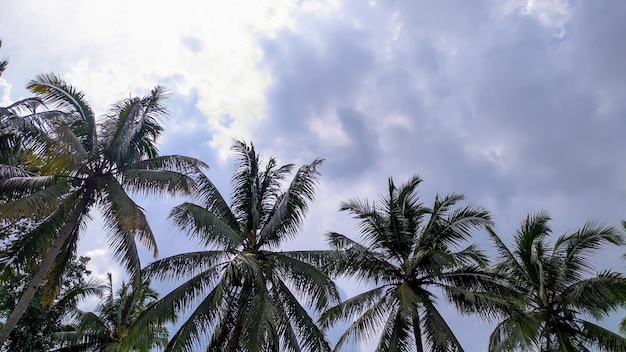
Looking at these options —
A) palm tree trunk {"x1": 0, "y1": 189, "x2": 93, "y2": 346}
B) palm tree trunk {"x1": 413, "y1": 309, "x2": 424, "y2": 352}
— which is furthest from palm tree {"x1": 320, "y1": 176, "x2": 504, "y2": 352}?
palm tree trunk {"x1": 0, "y1": 189, "x2": 93, "y2": 346}

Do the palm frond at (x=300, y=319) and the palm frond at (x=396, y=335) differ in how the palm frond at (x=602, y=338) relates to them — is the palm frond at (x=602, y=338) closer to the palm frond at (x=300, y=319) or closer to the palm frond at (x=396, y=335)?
the palm frond at (x=396, y=335)

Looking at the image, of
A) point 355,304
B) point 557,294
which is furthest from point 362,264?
point 557,294

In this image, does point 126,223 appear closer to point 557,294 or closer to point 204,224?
point 204,224

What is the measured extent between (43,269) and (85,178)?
8.95 ft

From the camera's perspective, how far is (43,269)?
38.9ft

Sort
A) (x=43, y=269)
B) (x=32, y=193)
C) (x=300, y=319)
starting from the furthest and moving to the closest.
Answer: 1. (x=300, y=319)
2. (x=32, y=193)
3. (x=43, y=269)

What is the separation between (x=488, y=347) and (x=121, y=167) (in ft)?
46.4

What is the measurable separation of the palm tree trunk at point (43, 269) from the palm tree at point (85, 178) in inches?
1.0

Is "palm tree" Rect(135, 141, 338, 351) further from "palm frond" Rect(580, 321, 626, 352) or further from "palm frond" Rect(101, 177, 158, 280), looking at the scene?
"palm frond" Rect(580, 321, 626, 352)

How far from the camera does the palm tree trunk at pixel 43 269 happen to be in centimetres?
1112

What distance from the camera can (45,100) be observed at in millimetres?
13656

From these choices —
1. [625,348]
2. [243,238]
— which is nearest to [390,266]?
[243,238]

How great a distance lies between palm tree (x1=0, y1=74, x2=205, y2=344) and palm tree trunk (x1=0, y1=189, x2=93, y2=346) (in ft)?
0.08

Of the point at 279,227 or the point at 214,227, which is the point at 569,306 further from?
the point at 214,227
